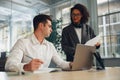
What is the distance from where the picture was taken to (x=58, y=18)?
20.9 ft

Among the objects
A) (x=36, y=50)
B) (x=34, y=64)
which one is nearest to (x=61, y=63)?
(x=36, y=50)

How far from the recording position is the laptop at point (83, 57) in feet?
5.64

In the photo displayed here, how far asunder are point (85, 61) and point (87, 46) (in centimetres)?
14

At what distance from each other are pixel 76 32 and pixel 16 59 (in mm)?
751

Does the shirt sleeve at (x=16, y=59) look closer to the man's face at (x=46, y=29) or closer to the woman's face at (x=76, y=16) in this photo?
the man's face at (x=46, y=29)

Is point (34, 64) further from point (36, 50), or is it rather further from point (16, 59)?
point (36, 50)

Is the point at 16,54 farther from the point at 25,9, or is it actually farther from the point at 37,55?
the point at 25,9

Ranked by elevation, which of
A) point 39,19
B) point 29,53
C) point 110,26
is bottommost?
point 29,53

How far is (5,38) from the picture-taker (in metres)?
6.84

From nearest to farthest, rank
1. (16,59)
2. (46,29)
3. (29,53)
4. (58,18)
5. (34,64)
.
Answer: (34,64) < (16,59) < (29,53) < (46,29) < (58,18)

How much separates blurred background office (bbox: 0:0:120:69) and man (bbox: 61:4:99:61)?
279 cm

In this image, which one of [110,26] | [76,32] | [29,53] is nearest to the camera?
[29,53]

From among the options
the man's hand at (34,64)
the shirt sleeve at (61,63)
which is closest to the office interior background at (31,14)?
the shirt sleeve at (61,63)

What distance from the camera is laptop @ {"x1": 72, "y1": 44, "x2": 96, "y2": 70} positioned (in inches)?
67.6
